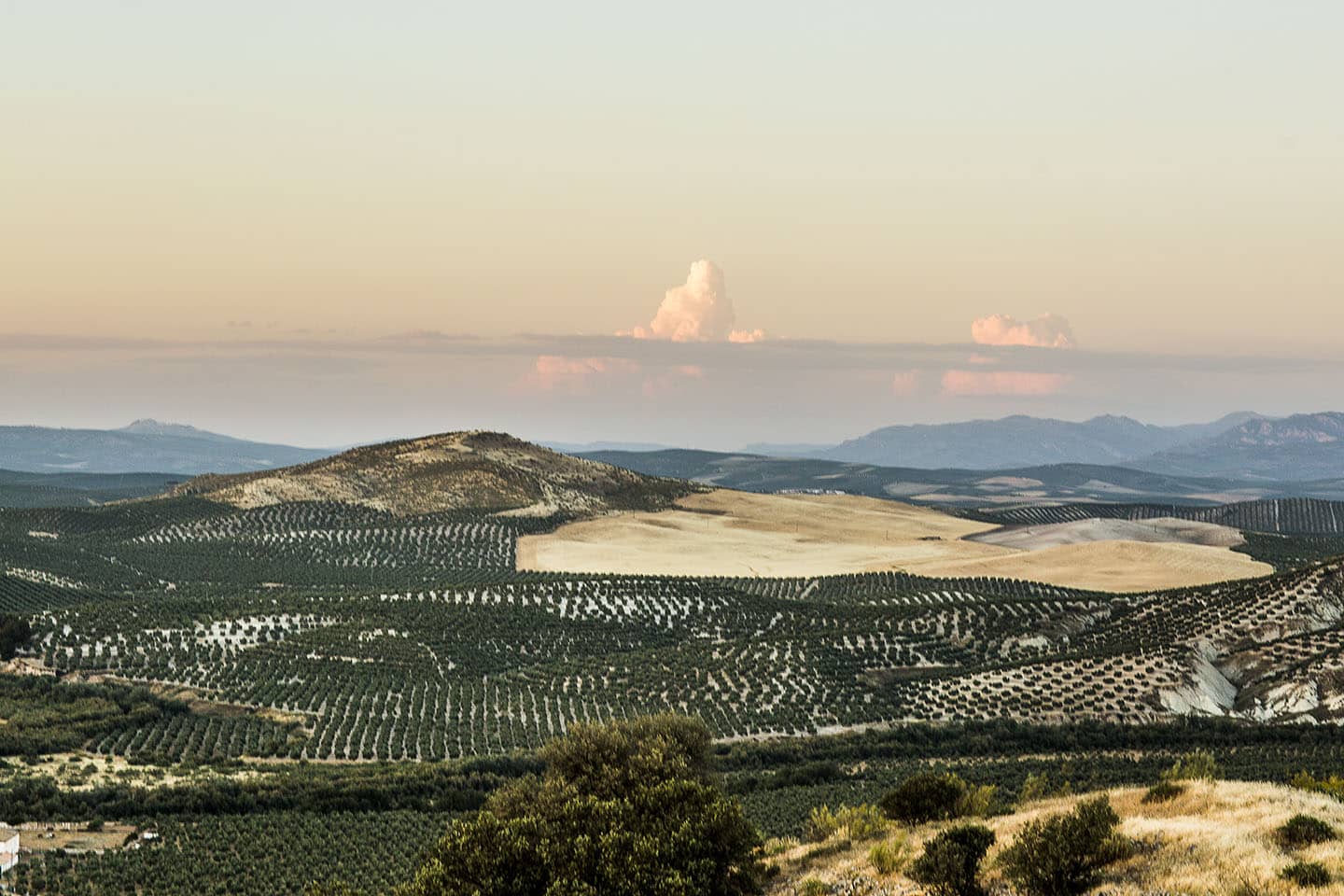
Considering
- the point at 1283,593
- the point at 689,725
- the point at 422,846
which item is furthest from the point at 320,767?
the point at 1283,593

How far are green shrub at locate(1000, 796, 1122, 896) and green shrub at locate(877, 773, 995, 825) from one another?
8.86 m

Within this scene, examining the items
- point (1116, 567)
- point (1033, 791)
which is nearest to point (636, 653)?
point (1033, 791)

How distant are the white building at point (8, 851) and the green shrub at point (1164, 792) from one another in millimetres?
37346

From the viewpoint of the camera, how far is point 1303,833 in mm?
28766

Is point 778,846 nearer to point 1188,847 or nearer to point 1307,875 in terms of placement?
point 1188,847

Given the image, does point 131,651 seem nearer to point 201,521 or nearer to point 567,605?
point 567,605

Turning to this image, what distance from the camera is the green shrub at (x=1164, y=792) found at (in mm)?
35062

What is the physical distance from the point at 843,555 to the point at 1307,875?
137 m

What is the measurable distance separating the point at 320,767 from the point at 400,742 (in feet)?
21.1

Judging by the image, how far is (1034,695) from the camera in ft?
242

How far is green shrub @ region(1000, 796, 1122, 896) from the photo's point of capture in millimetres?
28047

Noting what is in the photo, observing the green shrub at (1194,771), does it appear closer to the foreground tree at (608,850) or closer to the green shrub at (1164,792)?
the green shrub at (1164,792)

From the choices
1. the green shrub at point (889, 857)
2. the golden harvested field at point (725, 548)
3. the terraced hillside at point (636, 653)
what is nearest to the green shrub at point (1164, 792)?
the green shrub at point (889, 857)

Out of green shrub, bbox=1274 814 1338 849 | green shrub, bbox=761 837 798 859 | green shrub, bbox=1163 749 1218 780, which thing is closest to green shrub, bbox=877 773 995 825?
green shrub, bbox=761 837 798 859
